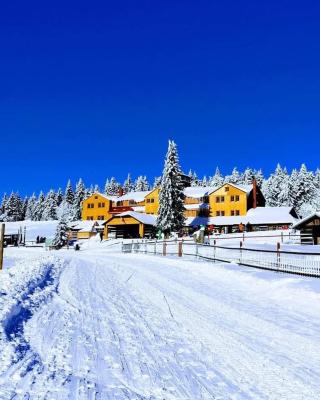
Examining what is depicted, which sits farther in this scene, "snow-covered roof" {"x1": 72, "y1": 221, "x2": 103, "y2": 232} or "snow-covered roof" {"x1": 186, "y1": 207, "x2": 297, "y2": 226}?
"snow-covered roof" {"x1": 72, "y1": 221, "x2": 103, "y2": 232}

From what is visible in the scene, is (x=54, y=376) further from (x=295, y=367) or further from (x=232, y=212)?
(x=232, y=212)

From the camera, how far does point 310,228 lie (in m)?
46.4

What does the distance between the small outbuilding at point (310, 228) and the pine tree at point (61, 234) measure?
37525 millimetres

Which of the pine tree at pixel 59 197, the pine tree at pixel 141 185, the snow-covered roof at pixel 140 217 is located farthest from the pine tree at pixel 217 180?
the snow-covered roof at pixel 140 217

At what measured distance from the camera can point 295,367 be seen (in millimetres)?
5402

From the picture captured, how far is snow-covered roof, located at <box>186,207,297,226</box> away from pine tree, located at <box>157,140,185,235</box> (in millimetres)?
13551

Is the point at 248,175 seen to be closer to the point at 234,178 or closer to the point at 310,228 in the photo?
the point at 234,178

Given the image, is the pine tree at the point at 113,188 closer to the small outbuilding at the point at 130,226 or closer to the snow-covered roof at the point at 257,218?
the small outbuilding at the point at 130,226

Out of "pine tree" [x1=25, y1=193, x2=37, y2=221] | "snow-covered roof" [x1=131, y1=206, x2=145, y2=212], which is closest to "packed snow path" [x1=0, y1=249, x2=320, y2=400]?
"snow-covered roof" [x1=131, y1=206, x2=145, y2=212]

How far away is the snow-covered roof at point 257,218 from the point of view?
65.9m

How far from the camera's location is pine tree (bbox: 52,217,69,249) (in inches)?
2621

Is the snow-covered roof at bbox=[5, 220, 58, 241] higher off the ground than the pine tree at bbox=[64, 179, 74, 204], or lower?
lower

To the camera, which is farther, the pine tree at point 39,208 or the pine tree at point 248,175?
the pine tree at point 39,208

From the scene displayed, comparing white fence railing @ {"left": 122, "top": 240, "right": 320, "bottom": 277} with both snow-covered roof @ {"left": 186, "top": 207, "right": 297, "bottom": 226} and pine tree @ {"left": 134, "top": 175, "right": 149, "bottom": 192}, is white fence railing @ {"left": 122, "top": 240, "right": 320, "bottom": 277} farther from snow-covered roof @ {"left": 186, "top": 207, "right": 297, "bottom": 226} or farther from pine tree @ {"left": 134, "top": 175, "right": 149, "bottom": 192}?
pine tree @ {"left": 134, "top": 175, "right": 149, "bottom": 192}
